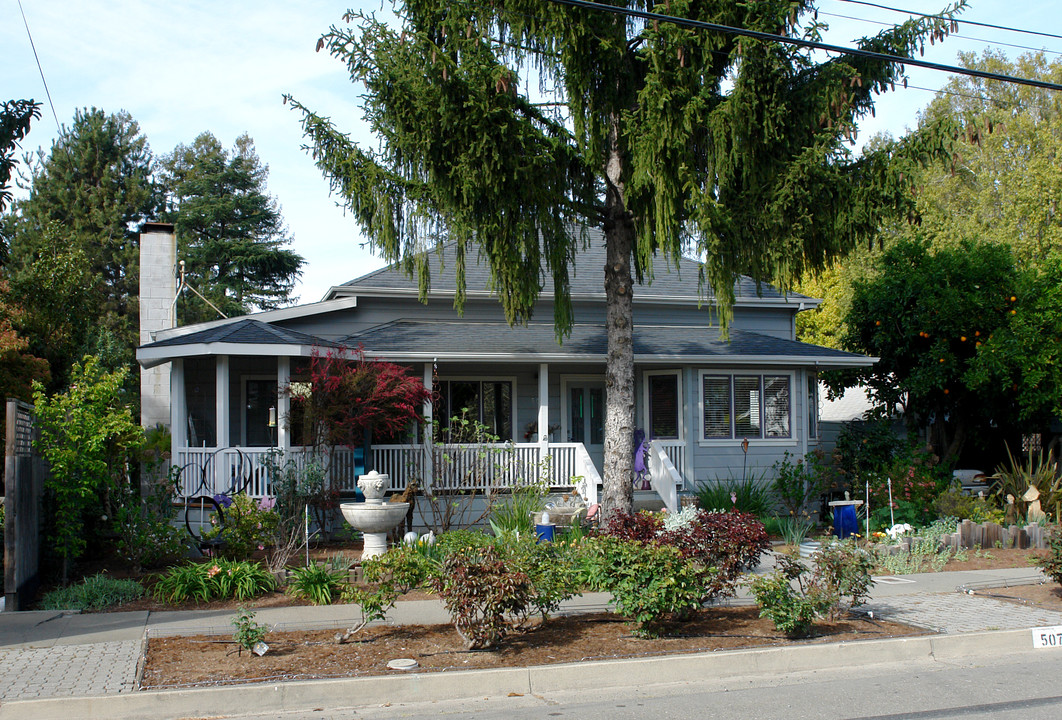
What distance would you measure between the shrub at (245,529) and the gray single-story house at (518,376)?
2.02 metres

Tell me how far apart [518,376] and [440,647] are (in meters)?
11.2

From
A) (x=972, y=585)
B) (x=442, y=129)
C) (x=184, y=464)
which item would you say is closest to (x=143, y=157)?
(x=184, y=464)

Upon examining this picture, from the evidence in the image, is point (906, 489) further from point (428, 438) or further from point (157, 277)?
point (157, 277)

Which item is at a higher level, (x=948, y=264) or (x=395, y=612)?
(x=948, y=264)

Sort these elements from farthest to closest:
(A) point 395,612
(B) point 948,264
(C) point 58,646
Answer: (B) point 948,264 < (A) point 395,612 < (C) point 58,646

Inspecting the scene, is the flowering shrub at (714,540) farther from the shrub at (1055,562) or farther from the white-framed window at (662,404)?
the white-framed window at (662,404)

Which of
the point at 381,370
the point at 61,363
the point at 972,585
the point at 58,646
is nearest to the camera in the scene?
the point at 58,646

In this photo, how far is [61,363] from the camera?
27.0 meters

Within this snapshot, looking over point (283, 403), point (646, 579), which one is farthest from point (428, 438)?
point (646, 579)

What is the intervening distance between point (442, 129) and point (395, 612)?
6.06 m

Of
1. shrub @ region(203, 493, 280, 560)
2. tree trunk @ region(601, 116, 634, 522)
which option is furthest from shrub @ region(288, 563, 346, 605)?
tree trunk @ region(601, 116, 634, 522)

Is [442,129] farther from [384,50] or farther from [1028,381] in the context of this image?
[1028,381]

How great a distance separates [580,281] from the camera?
65.0 feet

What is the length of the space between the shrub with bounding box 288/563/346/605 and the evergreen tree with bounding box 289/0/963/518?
3672 millimetres
